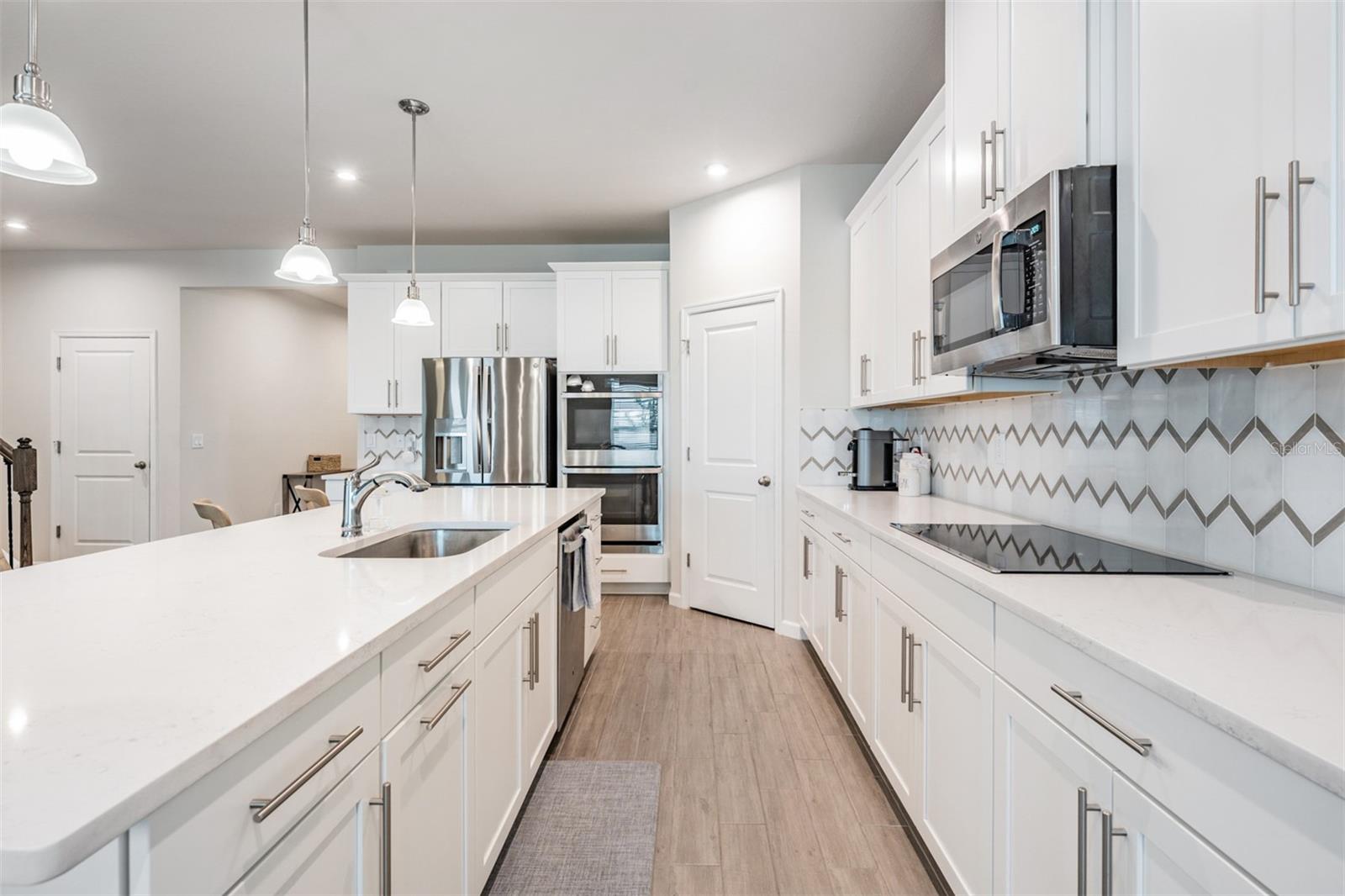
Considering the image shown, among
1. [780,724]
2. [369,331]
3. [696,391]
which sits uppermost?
[369,331]

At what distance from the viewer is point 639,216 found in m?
4.69

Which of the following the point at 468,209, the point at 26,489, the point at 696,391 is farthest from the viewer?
the point at 468,209

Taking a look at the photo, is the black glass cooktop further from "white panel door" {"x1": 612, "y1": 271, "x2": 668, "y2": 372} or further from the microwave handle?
"white panel door" {"x1": 612, "y1": 271, "x2": 668, "y2": 372}

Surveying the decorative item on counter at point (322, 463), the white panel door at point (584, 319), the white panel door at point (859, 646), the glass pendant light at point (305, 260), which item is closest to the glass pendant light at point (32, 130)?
the glass pendant light at point (305, 260)

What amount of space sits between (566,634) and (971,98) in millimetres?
2327

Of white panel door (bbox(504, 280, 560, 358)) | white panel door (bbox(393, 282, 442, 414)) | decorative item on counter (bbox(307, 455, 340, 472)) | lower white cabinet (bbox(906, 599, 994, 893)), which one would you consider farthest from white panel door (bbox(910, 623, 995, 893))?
decorative item on counter (bbox(307, 455, 340, 472))

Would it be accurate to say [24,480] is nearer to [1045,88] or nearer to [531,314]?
[531,314]

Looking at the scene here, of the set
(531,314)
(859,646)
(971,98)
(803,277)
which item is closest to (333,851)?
(859,646)

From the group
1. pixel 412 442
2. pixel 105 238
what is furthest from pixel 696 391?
pixel 105 238

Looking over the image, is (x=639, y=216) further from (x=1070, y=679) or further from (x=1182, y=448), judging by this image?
(x=1070, y=679)

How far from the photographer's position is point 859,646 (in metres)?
2.30

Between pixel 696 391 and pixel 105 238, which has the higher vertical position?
pixel 105 238

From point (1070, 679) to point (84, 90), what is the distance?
14.5 ft

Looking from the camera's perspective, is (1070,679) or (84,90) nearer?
(1070,679)
